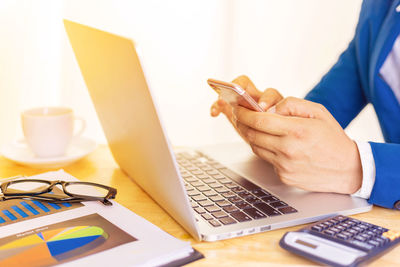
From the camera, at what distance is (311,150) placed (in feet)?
2.58

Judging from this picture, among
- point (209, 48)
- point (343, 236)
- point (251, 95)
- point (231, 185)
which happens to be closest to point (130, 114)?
point (231, 185)

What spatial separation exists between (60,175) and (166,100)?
1373 mm

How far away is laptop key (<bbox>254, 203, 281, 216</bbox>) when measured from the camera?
71 cm

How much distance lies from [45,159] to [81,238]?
0.44 meters

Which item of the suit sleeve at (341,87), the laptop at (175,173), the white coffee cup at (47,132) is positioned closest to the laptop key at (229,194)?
the laptop at (175,173)

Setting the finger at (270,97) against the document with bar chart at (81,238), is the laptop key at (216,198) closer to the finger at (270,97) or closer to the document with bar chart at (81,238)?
the document with bar chart at (81,238)

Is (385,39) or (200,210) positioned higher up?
(385,39)

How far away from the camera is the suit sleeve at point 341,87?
1.26 m

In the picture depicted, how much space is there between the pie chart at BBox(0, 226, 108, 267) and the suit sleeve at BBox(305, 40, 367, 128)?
81 centimetres

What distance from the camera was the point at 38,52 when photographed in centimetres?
152

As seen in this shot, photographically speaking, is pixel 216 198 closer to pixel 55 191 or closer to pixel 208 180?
pixel 208 180

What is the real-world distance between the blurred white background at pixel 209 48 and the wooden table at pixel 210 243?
76cm

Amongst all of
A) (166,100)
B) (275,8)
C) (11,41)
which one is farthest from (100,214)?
(275,8)

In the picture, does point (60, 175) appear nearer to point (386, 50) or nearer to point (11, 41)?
point (11, 41)
